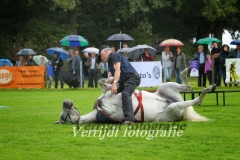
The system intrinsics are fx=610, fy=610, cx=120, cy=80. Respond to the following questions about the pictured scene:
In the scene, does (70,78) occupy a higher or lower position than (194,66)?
lower

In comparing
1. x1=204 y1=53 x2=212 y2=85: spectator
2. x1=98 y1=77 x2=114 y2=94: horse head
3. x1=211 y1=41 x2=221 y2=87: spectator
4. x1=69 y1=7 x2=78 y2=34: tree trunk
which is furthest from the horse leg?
x1=69 y1=7 x2=78 y2=34: tree trunk

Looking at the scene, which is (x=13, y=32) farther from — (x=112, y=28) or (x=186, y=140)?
(x=186, y=140)

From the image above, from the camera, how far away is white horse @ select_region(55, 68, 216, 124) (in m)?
11.7

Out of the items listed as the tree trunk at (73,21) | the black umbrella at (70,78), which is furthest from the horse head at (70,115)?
the tree trunk at (73,21)

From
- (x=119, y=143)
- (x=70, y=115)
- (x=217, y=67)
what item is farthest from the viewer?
(x=217, y=67)

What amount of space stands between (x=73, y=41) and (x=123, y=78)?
2411 centimetres

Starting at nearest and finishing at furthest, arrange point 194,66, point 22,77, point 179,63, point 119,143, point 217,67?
1. point 119,143
2. point 179,63
3. point 217,67
4. point 22,77
5. point 194,66

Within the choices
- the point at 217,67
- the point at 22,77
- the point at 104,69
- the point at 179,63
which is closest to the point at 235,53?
the point at 217,67

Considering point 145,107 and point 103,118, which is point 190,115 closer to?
point 145,107

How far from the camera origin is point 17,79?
30281 mm

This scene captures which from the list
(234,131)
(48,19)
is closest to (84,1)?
(48,19)

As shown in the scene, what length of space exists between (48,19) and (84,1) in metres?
4.58

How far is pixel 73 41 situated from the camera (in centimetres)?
3591

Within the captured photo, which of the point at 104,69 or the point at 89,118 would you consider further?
the point at 104,69
